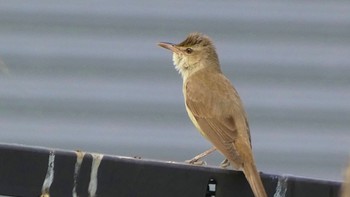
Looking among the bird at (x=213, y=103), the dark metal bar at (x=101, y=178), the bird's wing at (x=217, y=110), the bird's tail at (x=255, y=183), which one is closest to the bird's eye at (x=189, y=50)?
the bird at (x=213, y=103)

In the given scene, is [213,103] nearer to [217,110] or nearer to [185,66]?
[217,110]

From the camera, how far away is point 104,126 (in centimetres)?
909

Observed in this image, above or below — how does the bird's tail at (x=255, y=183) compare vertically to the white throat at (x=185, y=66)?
below

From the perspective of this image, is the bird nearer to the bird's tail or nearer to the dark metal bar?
the bird's tail

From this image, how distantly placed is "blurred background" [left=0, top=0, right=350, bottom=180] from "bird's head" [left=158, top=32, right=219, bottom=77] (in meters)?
1.22

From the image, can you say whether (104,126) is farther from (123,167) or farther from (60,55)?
(123,167)

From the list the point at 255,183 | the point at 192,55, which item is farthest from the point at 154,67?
the point at 255,183

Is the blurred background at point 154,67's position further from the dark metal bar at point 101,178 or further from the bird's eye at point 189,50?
the dark metal bar at point 101,178

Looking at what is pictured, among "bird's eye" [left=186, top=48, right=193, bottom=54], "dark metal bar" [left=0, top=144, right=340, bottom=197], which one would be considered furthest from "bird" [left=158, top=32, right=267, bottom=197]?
"dark metal bar" [left=0, top=144, right=340, bottom=197]

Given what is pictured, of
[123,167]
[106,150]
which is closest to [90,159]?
[123,167]

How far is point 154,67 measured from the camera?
30.6 feet

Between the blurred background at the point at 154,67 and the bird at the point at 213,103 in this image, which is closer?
the bird at the point at 213,103

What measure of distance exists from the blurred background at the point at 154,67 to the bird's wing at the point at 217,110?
1.63 m

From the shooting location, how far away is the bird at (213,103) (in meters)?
5.96
